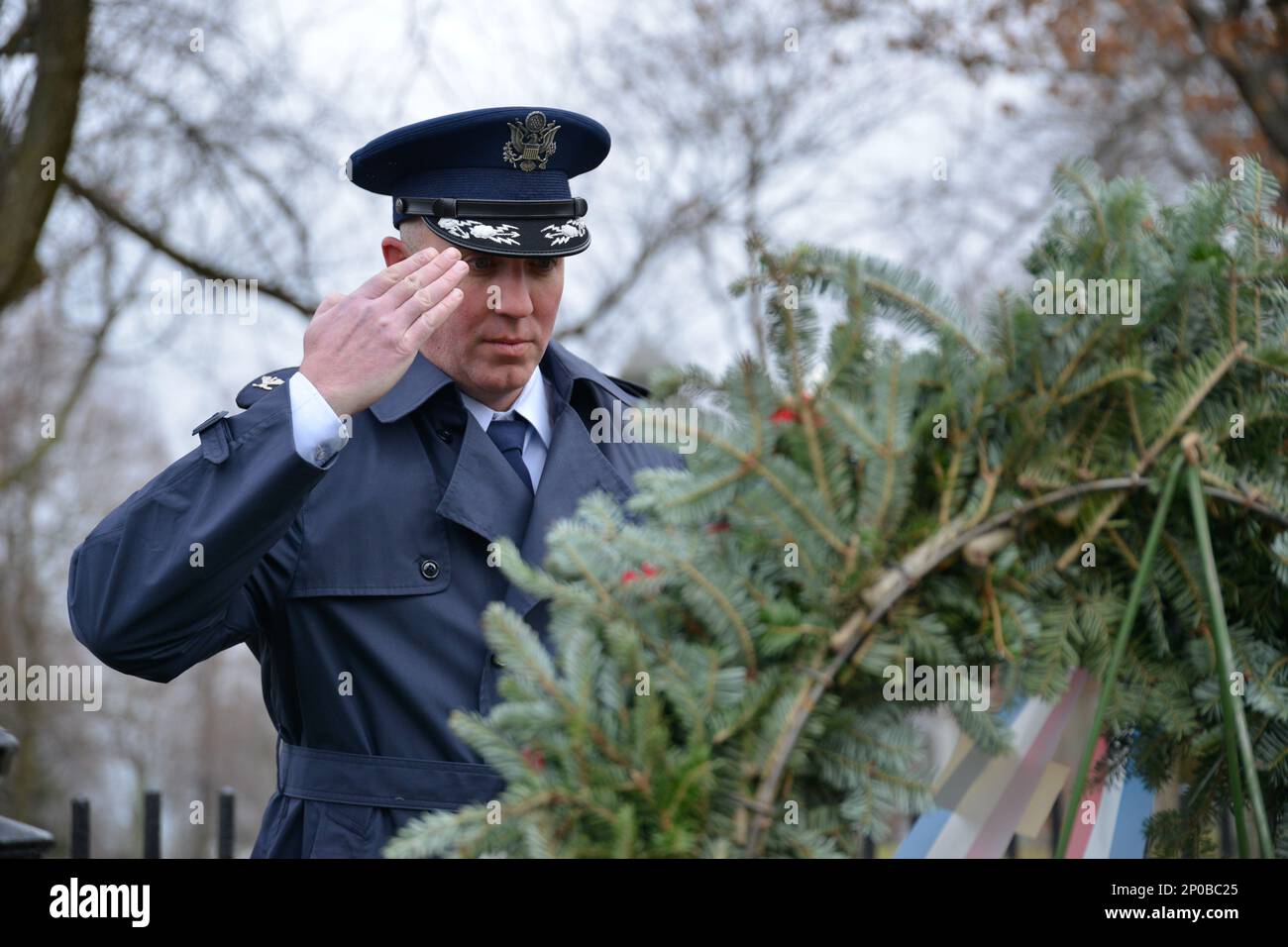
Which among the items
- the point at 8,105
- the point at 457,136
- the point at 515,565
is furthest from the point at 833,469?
the point at 8,105

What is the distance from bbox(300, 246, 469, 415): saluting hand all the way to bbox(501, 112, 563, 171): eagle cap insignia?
2.32ft

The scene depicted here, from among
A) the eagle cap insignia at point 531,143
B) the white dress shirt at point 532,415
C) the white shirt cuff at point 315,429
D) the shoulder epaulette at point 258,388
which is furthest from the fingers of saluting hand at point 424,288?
the eagle cap insignia at point 531,143

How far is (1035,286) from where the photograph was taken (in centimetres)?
167

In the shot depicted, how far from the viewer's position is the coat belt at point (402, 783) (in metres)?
2.35

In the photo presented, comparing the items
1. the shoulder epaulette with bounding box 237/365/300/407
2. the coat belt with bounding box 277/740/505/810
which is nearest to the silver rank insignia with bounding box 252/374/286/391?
the shoulder epaulette with bounding box 237/365/300/407

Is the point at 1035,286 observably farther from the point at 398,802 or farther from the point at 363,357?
the point at 398,802

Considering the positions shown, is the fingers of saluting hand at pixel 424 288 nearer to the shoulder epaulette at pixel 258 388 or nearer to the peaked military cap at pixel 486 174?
the shoulder epaulette at pixel 258 388

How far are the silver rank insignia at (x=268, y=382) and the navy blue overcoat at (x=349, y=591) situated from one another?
2 centimetres

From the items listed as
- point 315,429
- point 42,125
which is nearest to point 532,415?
point 315,429

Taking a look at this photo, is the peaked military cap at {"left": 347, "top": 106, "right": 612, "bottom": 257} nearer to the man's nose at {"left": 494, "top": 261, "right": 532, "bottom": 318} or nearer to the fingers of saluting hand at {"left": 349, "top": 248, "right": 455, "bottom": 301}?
the man's nose at {"left": 494, "top": 261, "right": 532, "bottom": 318}

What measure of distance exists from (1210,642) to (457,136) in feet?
5.82

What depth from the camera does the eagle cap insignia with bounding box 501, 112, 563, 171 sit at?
9.23 feet
